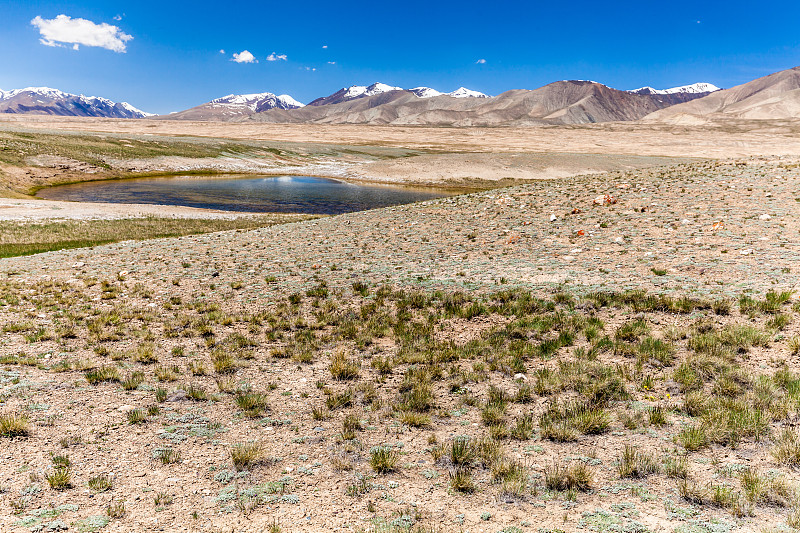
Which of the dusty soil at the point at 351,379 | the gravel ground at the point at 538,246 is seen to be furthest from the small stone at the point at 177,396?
the gravel ground at the point at 538,246

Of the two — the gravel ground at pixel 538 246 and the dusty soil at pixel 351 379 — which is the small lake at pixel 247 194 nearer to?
the gravel ground at pixel 538 246

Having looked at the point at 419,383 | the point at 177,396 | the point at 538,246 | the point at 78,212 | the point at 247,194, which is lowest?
the point at 177,396

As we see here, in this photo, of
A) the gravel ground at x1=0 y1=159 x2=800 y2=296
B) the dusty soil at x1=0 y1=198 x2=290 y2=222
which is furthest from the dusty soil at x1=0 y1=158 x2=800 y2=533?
the dusty soil at x1=0 y1=198 x2=290 y2=222

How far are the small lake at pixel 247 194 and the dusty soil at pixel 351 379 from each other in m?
35.5

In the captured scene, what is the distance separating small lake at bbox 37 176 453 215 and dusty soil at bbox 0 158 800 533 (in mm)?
35546

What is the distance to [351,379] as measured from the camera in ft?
32.7

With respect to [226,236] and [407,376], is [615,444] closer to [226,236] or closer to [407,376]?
[407,376]

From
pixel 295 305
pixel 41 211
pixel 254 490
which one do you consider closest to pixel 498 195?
pixel 295 305

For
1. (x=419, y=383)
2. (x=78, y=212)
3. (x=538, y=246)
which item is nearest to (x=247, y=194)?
(x=78, y=212)

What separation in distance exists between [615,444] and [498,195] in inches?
1180

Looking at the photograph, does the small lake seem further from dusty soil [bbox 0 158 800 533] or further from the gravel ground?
dusty soil [bbox 0 158 800 533]

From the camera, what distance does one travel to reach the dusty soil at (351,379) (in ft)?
19.0

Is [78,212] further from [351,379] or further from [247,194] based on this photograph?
[351,379]

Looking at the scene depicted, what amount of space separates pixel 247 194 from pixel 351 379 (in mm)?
64335
